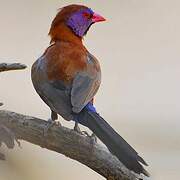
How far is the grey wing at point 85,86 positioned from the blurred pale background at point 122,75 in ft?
0.54

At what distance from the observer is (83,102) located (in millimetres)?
1075

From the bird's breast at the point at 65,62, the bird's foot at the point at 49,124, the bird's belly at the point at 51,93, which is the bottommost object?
the bird's foot at the point at 49,124

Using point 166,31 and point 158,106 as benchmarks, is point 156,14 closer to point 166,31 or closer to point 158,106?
point 166,31

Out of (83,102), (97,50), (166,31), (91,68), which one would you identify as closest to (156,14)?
(166,31)

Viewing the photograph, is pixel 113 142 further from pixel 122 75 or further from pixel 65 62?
pixel 122 75

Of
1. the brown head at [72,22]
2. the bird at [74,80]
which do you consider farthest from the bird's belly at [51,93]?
the brown head at [72,22]

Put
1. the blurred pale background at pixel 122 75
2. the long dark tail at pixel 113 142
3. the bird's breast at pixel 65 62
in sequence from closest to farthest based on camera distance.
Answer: the long dark tail at pixel 113 142, the bird's breast at pixel 65 62, the blurred pale background at pixel 122 75

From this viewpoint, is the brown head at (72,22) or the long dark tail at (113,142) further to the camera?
the brown head at (72,22)

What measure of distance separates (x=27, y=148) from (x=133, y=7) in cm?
48

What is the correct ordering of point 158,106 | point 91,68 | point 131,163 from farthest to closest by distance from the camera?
point 158,106, point 91,68, point 131,163

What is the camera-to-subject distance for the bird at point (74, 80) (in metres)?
1.05

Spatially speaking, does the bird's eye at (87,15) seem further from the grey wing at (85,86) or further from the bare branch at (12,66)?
the bare branch at (12,66)

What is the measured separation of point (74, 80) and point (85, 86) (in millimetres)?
28

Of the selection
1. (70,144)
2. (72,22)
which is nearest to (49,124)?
(70,144)
